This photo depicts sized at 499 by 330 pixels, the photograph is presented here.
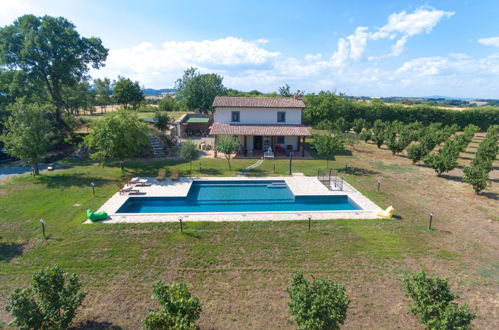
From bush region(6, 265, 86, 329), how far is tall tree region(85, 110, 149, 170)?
48.0ft

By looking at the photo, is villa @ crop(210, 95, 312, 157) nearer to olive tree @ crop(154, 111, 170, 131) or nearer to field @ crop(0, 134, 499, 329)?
olive tree @ crop(154, 111, 170, 131)

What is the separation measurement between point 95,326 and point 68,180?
16138 mm

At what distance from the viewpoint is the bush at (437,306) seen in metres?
6.85

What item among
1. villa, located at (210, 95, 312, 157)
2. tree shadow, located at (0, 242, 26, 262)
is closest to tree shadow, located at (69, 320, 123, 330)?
tree shadow, located at (0, 242, 26, 262)

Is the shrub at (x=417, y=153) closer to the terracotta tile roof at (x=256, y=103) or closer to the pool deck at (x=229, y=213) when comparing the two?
the pool deck at (x=229, y=213)

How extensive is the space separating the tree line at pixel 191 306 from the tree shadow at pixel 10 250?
5.25 metres

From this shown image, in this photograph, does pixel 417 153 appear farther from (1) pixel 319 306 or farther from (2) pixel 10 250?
(2) pixel 10 250

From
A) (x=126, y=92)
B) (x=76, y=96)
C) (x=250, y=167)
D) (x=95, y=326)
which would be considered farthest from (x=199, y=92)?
(x=95, y=326)

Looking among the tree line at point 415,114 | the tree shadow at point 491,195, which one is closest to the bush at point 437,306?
the tree shadow at point 491,195

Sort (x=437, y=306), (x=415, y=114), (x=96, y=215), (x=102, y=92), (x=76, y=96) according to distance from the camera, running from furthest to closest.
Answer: (x=102, y=92) → (x=415, y=114) → (x=76, y=96) → (x=96, y=215) → (x=437, y=306)

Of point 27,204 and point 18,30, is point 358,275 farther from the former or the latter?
point 18,30

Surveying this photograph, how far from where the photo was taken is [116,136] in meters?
20.9

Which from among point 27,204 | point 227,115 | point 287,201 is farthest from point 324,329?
point 227,115

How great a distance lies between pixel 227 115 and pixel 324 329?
27309 millimetres
